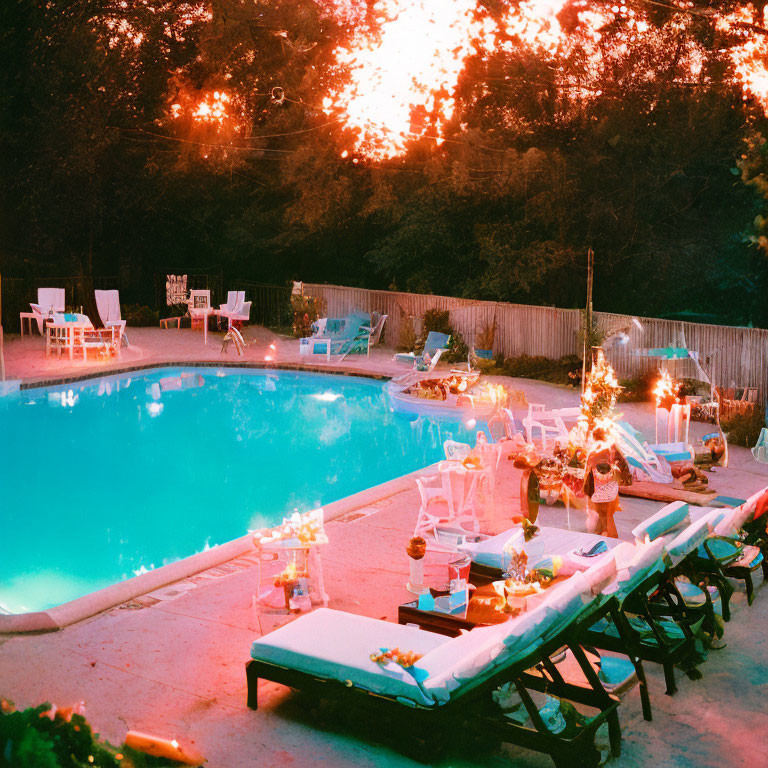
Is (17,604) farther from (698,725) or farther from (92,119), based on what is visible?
(92,119)

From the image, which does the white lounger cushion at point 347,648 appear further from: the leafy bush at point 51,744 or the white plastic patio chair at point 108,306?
the white plastic patio chair at point 108,306

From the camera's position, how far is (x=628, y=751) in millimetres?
4035

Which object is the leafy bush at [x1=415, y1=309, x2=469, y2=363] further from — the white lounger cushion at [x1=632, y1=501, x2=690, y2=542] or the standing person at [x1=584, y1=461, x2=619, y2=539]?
the white lounger cushion at [x1=632, y1=501, x2=690, y2=542]

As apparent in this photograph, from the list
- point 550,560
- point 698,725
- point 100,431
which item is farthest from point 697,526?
point 100,431

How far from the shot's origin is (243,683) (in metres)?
4.76

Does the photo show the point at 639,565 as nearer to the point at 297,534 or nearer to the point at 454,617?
the point at 454,617

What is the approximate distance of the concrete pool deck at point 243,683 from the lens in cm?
407

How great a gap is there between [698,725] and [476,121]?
1773 centimetres

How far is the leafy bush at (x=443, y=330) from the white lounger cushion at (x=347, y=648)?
12846 mm

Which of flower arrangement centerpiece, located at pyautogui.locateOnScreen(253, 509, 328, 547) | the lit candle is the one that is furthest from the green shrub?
the lit candle

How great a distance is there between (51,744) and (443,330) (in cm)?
1520

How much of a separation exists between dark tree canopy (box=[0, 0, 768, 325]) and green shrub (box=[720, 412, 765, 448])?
594 cm

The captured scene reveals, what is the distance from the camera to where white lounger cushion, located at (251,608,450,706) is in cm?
404

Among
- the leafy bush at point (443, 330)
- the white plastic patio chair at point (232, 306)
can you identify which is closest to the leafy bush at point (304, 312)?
the white plastic patio chair at point (232, 306)
